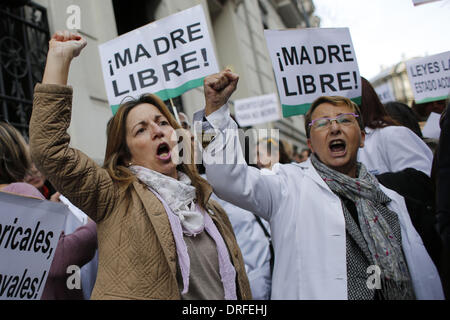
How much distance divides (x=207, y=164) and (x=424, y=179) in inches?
50.3

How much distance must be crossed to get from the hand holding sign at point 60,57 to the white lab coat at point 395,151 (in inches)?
73.9

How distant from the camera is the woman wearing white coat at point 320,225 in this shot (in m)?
1.87

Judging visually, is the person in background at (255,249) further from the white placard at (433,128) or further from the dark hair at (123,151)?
the white placard at (433,128)

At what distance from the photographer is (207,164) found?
6.06 ft

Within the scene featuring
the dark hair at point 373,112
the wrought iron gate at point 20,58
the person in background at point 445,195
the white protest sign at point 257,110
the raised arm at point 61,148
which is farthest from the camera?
the white protest sign at point 257,110

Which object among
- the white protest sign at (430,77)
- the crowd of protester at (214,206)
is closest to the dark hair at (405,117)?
the crowd of protester at (214,206)

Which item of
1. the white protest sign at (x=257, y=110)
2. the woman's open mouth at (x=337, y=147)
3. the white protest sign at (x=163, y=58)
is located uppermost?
the white protest sign at (x=257, y=110)

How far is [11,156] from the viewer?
2332 millimetres

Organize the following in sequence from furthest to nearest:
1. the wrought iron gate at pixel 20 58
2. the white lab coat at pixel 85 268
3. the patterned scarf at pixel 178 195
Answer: the wrought iron gate at pixel 20 58 → the white lab coat at pixel 85 268 → the patterned scarf at pixel 178 195

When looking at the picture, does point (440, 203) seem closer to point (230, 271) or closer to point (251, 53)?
point (230, 271)

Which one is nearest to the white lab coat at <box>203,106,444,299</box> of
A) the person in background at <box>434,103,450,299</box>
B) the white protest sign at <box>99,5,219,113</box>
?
the person in background at <box>434,103,450,299</box>

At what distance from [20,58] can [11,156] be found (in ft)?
8.37

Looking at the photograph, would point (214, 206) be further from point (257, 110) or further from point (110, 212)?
point (257, 110)
